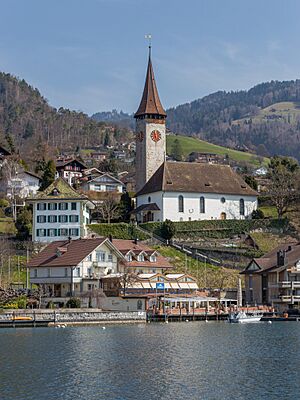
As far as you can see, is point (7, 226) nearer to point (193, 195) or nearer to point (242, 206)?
point (193, 195)

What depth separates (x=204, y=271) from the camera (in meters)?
92.1

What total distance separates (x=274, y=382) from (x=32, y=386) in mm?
10910

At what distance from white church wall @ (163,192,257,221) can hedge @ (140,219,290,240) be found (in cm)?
504

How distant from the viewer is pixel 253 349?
51.4 m

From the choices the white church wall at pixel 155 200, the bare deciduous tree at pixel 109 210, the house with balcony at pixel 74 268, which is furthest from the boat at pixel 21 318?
the white church wall at pixel 155 200

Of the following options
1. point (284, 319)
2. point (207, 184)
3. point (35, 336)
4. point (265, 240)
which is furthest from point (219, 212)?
point (35, 336)

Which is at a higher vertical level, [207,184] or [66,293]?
[207,184]

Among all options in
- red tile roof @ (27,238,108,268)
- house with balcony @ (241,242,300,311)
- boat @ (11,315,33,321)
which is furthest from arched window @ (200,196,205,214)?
boat @ (11,315,33,321)

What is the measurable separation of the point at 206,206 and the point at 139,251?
27.1 meters

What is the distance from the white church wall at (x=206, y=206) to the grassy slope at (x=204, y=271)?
14867 mm

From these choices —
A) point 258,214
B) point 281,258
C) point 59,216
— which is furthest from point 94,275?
point 258,214

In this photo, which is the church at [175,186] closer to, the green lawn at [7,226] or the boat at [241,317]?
the green lawn at [7,226]

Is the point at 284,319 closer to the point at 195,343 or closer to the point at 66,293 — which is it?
the point at 66,293

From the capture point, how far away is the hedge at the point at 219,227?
104 metres
